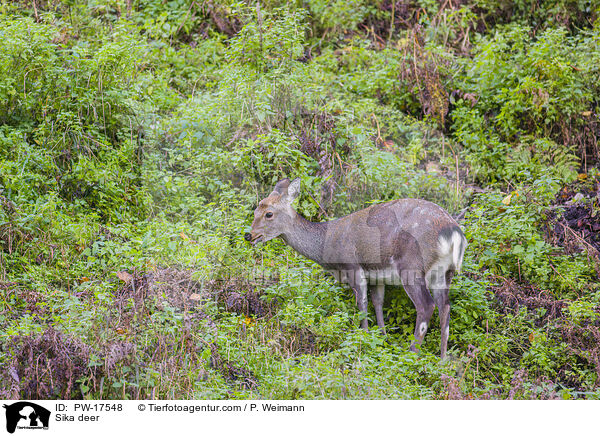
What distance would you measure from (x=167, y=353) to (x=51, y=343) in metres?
0.98

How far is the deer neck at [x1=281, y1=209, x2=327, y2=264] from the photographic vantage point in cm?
838

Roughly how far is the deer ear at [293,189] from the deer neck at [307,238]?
26 cm

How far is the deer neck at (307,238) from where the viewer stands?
27.5 ft

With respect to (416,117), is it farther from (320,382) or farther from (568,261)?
(320,382)

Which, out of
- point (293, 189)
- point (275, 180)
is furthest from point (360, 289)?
point (275, 180)

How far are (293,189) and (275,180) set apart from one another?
78 cm

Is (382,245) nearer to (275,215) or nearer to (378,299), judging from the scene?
(378,299)

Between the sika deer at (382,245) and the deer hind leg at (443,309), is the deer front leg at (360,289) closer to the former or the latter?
the sika deer at (382,245)

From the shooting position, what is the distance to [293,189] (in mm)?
8578

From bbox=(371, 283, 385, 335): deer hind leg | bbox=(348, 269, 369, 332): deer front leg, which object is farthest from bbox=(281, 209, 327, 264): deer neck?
bbox=(371, 283, 385, 335): deer hind leg
